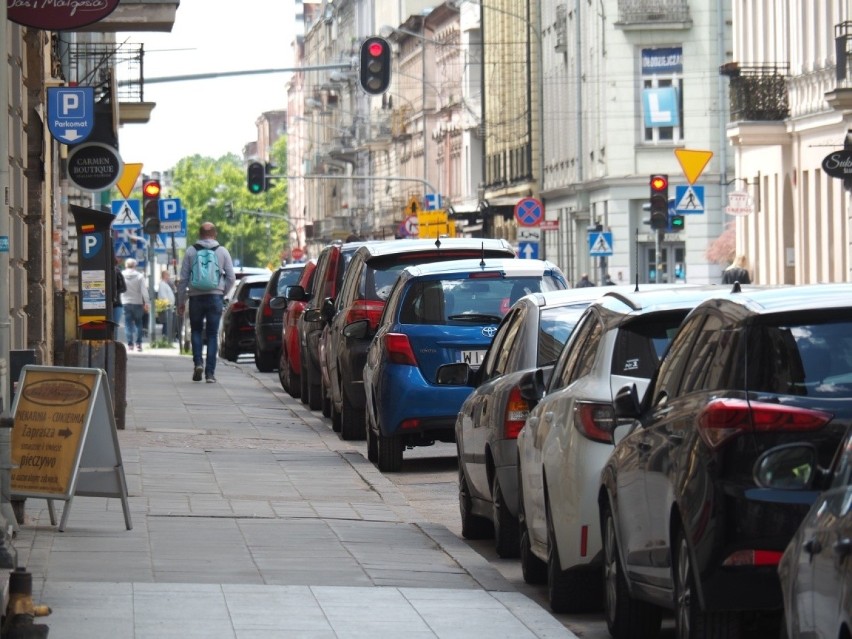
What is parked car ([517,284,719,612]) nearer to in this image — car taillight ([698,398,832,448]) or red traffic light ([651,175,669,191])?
car taillight ([698,398,832,448])

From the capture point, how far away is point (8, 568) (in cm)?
994

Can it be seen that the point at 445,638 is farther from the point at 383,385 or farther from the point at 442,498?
the point at 383,385

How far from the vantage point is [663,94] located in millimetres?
64625

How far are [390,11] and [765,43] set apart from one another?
214 feet

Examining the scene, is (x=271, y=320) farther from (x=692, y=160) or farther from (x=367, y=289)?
(x=367, y=289)

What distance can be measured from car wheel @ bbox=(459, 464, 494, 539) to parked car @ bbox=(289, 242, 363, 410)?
9758mm

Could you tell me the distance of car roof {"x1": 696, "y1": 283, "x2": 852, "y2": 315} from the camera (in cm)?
742

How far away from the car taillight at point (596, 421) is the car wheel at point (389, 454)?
7464 mm

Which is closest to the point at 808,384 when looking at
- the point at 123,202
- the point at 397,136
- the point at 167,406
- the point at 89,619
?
the point at 89,619

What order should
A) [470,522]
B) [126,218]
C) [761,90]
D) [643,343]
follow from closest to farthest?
[643,343]
[470,522]
[126,218]
[761,90]

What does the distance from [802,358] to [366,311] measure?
1219 cm

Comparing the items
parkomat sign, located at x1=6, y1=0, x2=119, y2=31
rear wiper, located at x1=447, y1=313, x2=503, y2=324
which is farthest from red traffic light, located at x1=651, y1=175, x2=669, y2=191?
parkomat sign, located at x1=6, y1=0, x2=119, y2=31

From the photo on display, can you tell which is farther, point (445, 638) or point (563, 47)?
point (563, 47)

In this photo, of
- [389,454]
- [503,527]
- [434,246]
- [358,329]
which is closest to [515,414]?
[503,527]
